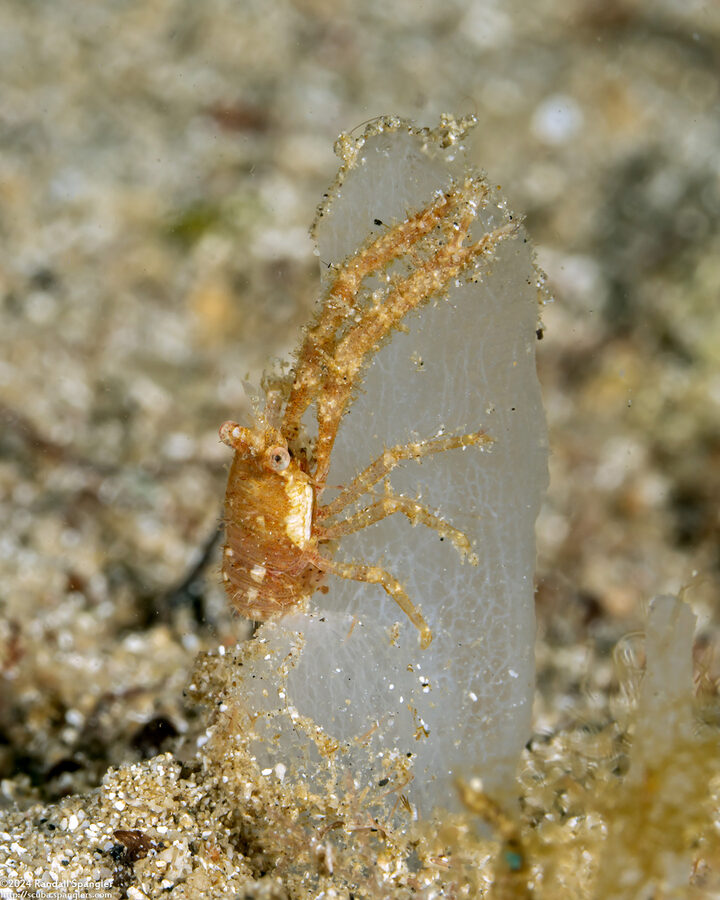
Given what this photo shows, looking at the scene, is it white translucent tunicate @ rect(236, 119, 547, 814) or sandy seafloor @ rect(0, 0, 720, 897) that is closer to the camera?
white translucent tunicate @ rect(236, 119, 547, 814)

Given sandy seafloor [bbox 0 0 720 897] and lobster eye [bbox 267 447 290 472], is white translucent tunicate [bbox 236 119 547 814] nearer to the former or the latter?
lobster eye [bbox 267 447 290 472]

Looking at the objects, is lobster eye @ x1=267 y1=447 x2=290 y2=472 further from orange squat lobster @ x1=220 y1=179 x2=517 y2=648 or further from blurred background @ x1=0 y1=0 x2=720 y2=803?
blurred background @ x1=0 y1=0 x2=720 y2=803

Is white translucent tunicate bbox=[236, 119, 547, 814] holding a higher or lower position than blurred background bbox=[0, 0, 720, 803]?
lower

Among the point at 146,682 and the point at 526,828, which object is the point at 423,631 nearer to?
the point at 526,828

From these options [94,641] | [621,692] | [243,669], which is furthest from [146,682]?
[621,692]

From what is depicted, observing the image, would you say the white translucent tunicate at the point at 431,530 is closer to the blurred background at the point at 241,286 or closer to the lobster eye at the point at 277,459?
the lobster eye at the point at 277,459

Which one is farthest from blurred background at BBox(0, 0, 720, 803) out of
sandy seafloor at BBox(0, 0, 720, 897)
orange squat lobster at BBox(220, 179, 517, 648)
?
orange squat lobster at BBox(220, 179, 517, 648)
